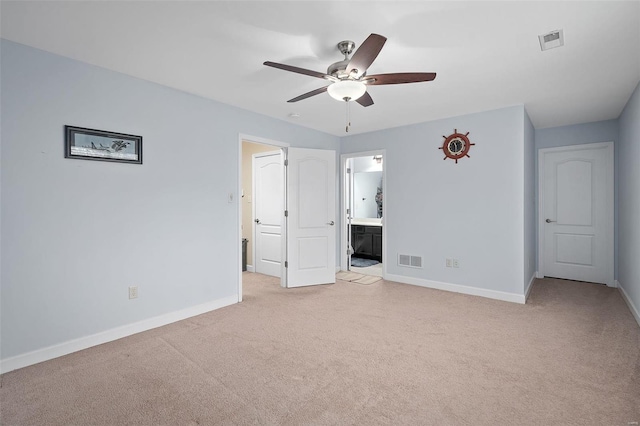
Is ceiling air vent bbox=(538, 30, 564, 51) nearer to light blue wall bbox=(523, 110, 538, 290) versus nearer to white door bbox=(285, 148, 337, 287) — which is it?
light blue wall bbox=(523, 110, 538, 290)

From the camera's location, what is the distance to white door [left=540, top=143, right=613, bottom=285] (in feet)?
16.0

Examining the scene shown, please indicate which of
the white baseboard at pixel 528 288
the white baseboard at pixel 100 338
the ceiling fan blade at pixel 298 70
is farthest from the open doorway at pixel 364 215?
the ceiling fan blade at pixel 298 70

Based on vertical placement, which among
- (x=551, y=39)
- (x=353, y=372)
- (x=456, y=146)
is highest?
(x=551, y=39)

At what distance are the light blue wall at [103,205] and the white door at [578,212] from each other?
4.98 meters

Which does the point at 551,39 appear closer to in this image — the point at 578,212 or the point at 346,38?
the point at 346,38

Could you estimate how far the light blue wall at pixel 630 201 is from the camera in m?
3.38

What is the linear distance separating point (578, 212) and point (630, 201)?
1.44 m

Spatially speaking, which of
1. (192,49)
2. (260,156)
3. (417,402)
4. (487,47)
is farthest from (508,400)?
(260,156)

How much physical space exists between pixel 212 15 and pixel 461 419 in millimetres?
2923

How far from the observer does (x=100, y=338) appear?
2.88 meters

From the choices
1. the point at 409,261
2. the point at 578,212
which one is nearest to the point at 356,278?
the point at 409,261

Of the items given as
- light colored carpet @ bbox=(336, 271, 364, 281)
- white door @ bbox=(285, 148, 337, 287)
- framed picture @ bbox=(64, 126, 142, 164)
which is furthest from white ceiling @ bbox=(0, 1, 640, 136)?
light colored carpet @ bbox=(336, 271, 364, 281)

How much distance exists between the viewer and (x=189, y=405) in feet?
6.61

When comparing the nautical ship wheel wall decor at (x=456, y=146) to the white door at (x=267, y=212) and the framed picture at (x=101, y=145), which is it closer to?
the white door at (x=267, y=212)
